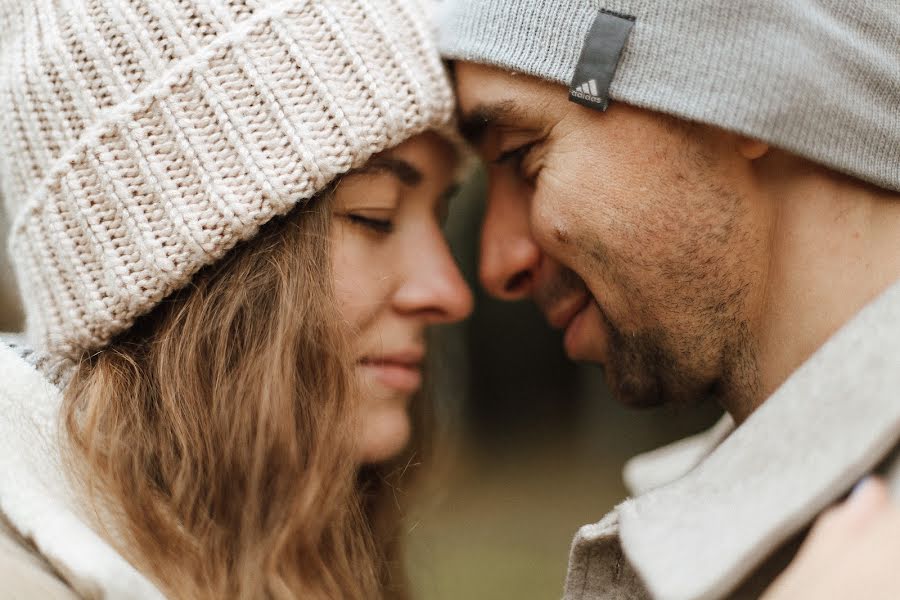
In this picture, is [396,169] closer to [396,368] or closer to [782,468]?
[396,368]

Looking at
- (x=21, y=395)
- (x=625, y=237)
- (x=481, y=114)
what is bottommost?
(x=21, y=395)

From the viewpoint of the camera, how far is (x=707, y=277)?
4.85ft

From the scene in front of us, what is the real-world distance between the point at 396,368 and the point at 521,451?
75.1 inches

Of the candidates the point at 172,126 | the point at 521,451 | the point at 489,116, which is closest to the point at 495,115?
the point at 489,116

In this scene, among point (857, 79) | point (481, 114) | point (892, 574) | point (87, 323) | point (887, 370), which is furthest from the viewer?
point (481, 114)

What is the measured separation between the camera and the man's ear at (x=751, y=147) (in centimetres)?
138

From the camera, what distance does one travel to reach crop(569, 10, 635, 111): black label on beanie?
1354 mm

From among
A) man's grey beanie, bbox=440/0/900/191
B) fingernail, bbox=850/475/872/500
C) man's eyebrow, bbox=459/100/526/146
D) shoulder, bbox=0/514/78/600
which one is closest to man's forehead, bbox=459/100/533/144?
man's eyebrow, bbox=459/100/526/146

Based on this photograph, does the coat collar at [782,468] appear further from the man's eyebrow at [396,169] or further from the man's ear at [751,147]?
the man's eyebrow at [396,169]

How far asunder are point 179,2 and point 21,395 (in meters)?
0.80

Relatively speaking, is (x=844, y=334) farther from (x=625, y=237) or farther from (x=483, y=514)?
(x=483, y=514)

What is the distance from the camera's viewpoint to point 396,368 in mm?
1677

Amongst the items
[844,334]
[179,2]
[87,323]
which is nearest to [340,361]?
[87,323]

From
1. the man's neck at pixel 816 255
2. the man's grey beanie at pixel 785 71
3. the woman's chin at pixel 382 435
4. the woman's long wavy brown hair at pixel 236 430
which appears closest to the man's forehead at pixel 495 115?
the man's grey beanie at pixel 785 71
